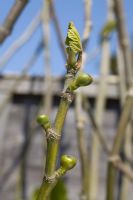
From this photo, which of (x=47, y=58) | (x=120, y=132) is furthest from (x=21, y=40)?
(x=120, y=132)

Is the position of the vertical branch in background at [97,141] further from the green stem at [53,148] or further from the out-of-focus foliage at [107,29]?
the green stem at [53,148]

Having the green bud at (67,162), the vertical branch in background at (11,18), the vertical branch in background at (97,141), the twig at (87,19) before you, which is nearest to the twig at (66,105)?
the green bud at (67,162)

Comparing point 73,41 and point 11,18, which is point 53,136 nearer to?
point 73,41

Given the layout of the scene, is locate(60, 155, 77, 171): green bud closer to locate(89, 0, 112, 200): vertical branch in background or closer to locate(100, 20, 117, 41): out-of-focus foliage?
locate(89, 0, 112, 200): vertical branch in background

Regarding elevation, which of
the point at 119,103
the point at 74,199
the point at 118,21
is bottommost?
the point at 74,199

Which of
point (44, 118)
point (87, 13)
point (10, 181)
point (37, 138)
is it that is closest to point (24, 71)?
point (37, 138)

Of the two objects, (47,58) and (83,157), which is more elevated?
(47,58)

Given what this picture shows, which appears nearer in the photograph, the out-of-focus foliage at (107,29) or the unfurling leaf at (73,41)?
the unfurling leaf at (73,41)

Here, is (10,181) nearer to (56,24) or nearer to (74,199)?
(74,199)
